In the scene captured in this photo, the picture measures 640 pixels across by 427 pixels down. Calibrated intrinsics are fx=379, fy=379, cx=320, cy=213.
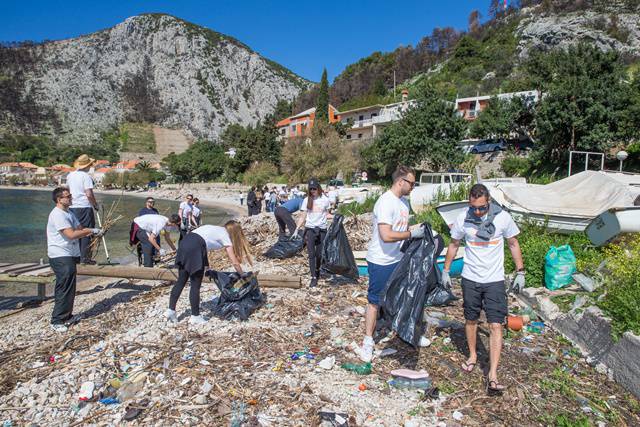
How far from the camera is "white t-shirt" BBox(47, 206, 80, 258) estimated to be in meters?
4.63

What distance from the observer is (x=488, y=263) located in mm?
3172

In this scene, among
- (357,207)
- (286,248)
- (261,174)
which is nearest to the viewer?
(286,248)

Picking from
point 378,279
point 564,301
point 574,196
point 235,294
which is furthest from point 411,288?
point 574,196

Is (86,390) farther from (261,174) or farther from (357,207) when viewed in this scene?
(261,174)

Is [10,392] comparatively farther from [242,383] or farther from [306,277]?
[306,277]

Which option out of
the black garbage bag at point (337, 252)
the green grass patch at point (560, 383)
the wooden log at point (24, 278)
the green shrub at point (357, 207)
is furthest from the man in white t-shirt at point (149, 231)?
the green grass patch at point (560, 383)

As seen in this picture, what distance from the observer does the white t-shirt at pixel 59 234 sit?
4.63m

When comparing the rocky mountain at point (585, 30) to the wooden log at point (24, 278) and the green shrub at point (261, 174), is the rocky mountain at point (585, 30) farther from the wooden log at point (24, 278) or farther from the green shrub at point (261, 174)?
the wooden log at point (24, 278)

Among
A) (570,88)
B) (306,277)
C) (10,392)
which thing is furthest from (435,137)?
(10,392)

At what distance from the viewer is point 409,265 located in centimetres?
343

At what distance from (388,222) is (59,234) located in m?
4.06

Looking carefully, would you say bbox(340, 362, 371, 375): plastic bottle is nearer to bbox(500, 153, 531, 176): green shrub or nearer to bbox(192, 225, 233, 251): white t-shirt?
bbox(192, 225, 233, 251): white t-shirt

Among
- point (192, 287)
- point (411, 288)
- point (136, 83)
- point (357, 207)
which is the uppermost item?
point (136, 83)

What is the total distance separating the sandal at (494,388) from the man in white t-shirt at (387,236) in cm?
105
